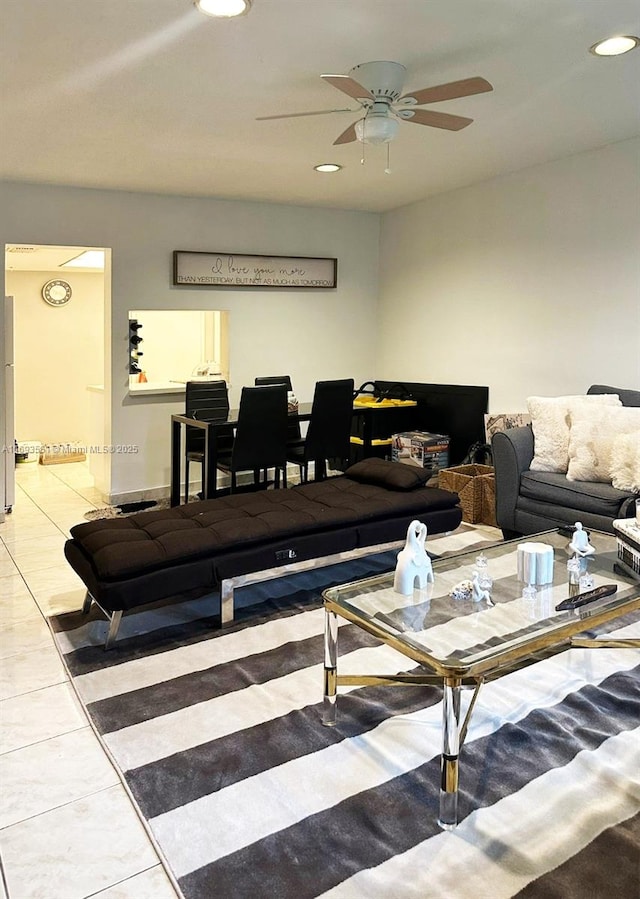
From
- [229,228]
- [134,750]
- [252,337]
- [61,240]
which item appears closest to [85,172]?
[61,240]

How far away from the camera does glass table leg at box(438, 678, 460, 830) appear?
6.17 feet

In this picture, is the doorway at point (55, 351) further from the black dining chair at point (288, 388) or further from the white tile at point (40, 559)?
the white tile at point (40, 559)

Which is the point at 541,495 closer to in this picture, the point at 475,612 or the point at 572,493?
the point at 572,493

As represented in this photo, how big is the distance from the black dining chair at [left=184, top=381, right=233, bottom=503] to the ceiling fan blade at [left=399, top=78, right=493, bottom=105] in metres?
2.99

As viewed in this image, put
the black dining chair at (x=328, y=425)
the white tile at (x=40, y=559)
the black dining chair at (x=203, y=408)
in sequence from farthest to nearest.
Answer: the black dining chair at (x=203, y=408) < the black dining chair at (x=328, y=425) < the white tile at (x=40, y=559)

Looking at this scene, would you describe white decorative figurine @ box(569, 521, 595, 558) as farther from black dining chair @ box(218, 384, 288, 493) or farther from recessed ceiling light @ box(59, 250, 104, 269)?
recessed ceiling light @ box(59, 250, 104, 269)

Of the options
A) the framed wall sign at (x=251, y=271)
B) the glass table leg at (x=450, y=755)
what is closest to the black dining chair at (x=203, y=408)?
the framed wall sign at (x=251, y=271)

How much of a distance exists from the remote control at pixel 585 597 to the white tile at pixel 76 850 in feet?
4.70

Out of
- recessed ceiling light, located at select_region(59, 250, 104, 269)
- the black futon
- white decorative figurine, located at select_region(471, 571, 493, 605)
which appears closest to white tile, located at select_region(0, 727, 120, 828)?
the black futon

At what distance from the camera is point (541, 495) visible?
4137 millimetres

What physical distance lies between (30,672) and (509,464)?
9.35ft

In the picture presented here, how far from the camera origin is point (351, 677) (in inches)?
94.7

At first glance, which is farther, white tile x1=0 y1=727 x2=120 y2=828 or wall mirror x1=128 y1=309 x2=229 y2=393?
wall mirror x1=128 y1=309 x2=229 y2=393

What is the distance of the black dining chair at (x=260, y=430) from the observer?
15.6 ft
